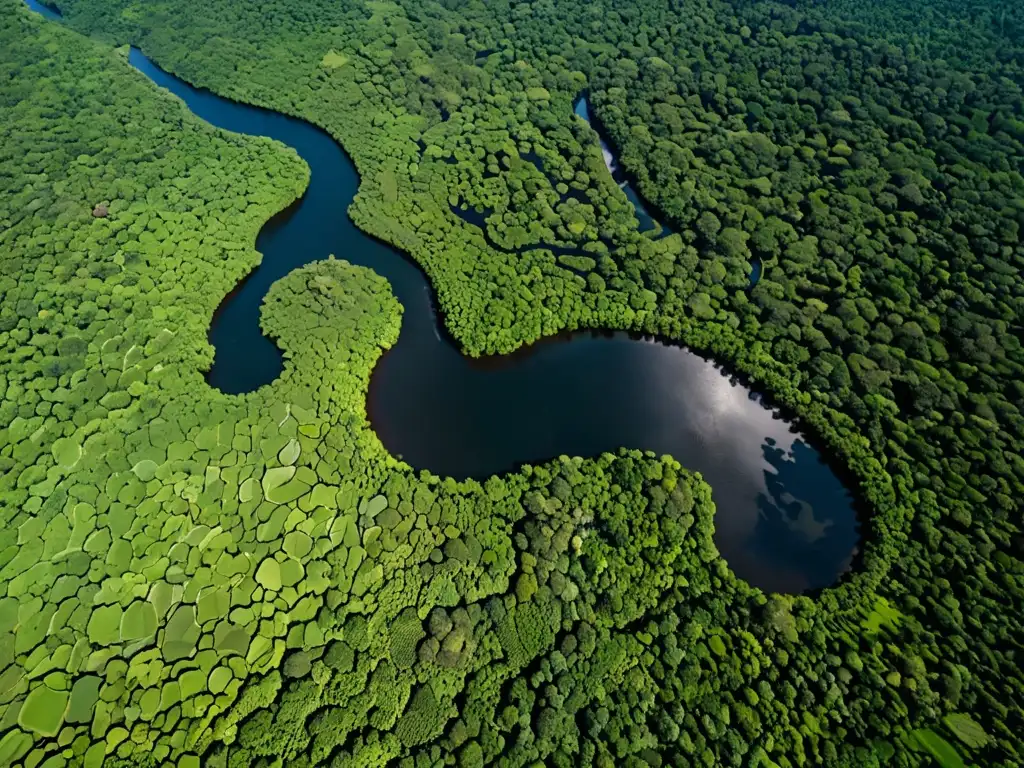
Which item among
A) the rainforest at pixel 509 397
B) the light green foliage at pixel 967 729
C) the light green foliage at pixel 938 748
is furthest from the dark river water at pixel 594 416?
the light green foliage at pixel 938 748

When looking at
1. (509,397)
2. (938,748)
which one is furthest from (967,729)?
(509,397)

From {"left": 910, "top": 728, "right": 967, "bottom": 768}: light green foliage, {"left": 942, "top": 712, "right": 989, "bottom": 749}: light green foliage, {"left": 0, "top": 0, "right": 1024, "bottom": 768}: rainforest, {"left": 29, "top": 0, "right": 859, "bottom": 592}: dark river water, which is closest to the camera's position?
{"left": 910, "top": 728, "right": 967, "bottom": 768}: light green foliage

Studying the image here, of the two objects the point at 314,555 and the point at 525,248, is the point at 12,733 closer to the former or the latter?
the point at 314,555

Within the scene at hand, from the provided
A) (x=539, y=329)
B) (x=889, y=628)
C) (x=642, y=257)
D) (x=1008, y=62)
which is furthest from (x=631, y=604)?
(x=1008, y=62)

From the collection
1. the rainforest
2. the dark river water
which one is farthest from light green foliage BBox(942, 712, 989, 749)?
the dark river water

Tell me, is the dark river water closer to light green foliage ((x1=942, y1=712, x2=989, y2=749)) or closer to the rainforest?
the rainforest

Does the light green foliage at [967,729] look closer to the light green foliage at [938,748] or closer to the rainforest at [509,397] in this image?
the rainforest at [509,397]
